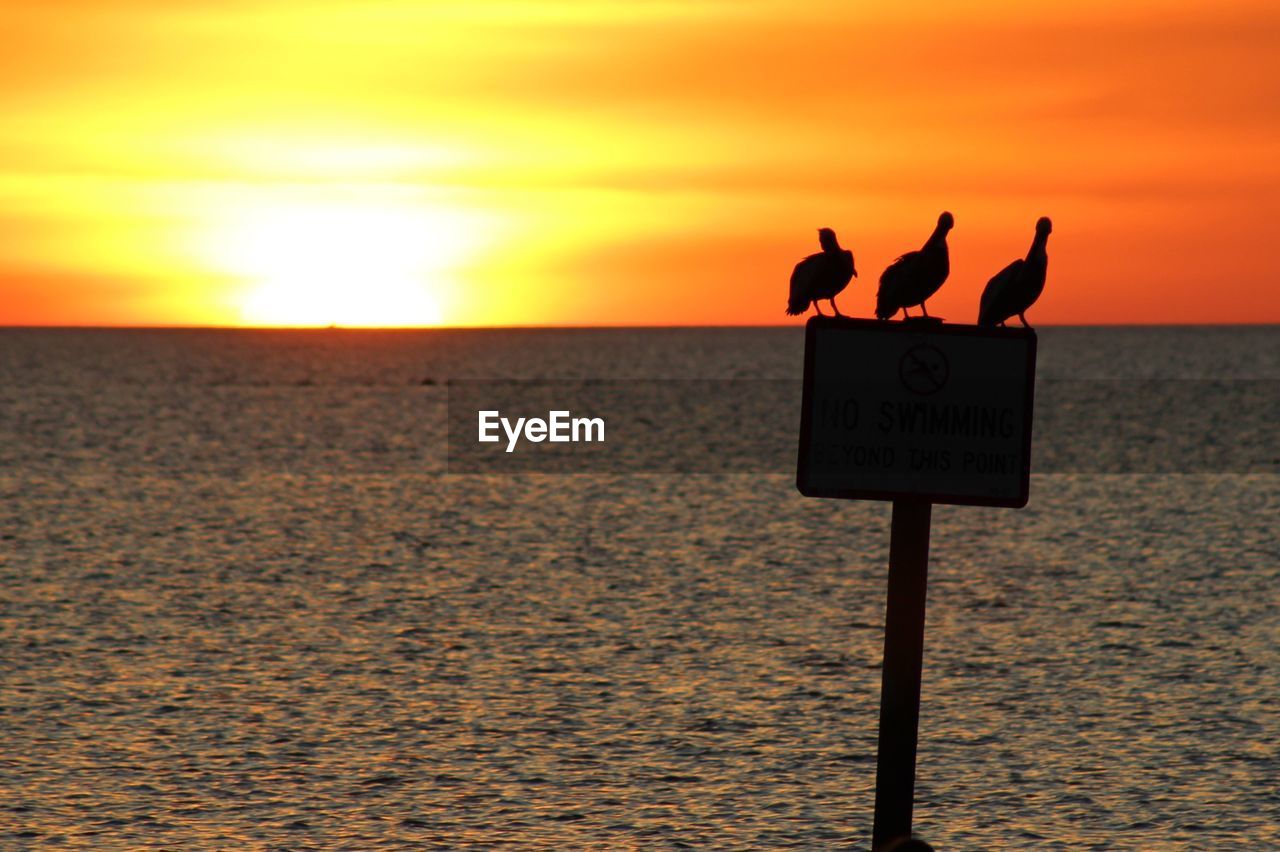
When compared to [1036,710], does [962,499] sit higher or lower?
higher

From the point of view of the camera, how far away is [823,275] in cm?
1083

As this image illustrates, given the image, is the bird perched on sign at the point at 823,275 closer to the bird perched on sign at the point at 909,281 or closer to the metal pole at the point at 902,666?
the bird perched on sign at the point at 909,281

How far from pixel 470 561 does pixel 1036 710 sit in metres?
19.0

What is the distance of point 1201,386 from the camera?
16888cm

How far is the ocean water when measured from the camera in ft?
50.3

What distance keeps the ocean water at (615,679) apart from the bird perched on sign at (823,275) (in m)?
5.44

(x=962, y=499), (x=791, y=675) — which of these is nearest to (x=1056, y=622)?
(x=791, y=675)

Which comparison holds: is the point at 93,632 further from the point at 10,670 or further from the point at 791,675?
the point at 791,675

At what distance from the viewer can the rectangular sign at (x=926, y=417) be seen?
8609 mm

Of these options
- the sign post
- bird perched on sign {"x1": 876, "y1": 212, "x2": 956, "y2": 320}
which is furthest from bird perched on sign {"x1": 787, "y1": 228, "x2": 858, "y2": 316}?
the sign post
